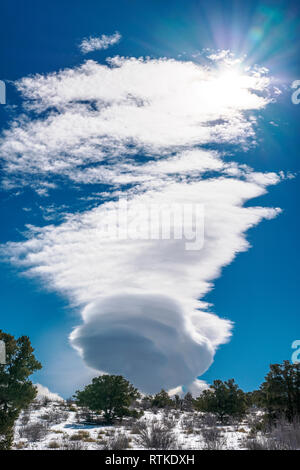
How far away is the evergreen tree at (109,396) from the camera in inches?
1474

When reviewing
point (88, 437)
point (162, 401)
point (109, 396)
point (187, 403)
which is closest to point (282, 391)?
point (88, 437)

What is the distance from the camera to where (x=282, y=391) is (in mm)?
27625

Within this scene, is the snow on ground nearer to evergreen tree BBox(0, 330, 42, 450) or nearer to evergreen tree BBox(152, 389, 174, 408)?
evergreen tree BBox(0, 330, 42, 450)

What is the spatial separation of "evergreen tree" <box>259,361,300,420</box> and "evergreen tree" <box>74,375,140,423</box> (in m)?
15.7

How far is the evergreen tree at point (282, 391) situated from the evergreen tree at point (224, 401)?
14.7 meters

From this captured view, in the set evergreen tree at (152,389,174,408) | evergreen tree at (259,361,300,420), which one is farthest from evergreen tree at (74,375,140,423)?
evergreen tree at (152,389,174,408)

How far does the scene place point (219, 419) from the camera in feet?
137

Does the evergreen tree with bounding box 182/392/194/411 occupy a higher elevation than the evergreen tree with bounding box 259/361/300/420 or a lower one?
lower

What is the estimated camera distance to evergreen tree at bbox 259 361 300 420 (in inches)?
1065

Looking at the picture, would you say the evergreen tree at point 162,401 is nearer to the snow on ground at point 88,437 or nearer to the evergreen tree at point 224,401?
the evergreen tree at point 224,401
